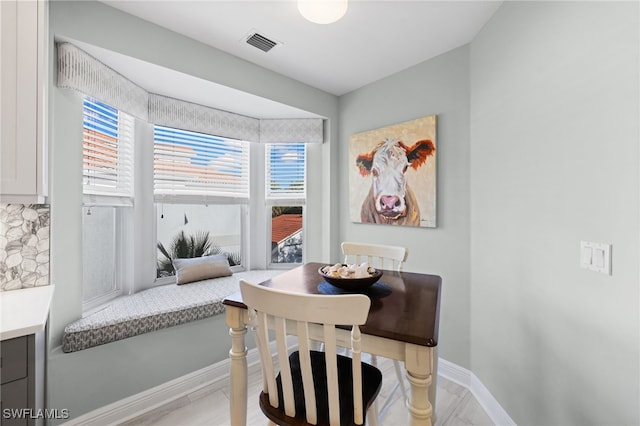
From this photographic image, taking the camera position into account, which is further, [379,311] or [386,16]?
[386,16]

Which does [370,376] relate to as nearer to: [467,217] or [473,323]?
[473,323]

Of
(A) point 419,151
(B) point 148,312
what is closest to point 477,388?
(A) point 419,151

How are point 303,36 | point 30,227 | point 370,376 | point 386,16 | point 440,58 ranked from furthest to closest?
1. point 440,58
2. point 303,36
3. point 386,16
4. point 30,227
5. point 370,376

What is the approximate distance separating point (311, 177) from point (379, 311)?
7.22ft

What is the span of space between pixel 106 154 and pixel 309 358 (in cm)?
218

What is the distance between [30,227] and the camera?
148cm

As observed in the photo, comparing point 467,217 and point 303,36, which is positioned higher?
point 303,36

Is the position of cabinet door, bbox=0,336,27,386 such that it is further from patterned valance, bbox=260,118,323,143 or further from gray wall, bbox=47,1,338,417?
patterned valance, bbox=260,118,323,143

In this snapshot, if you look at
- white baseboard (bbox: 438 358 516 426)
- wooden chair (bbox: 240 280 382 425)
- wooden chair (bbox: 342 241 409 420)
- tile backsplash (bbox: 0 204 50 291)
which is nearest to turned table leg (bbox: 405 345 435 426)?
wooden chair (bbox: 240 280 382 425)

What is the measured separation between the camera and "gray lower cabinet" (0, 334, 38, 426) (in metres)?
0.97

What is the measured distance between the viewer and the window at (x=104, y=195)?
1.96m

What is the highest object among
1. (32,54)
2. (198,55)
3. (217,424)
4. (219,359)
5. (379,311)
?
(198,55)

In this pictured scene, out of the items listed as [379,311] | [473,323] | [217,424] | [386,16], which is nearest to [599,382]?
[379,311]

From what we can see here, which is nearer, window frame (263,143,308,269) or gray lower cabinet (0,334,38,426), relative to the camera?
gray lower cabinet (0,334,38,426)
